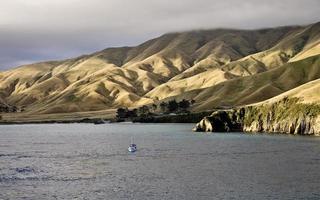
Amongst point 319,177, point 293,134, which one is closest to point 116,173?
point 319,177

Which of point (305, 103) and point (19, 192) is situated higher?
point (305, 103)

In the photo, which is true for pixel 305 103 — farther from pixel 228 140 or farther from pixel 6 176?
pixel 6 176

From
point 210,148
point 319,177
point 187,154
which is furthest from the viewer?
point 210,148

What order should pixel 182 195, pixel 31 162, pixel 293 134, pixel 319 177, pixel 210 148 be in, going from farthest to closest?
pixel 293 134 < pixel 210 148 < pixel 31 162 < pixel 319 177 < pixel 182 195

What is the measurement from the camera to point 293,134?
18988 cm

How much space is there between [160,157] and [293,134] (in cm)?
7670

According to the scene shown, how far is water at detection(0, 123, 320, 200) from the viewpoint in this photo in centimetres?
8106

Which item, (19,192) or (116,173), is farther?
(116,173)

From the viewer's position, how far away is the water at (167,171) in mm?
81062

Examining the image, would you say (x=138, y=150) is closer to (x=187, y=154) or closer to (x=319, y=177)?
(x=187, y=154)

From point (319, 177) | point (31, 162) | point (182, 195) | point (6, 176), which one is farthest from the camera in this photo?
point (31, 162)

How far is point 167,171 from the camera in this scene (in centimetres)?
10312

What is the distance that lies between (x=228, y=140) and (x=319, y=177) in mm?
78315

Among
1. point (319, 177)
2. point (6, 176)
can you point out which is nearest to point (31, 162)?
point (6, 176)
